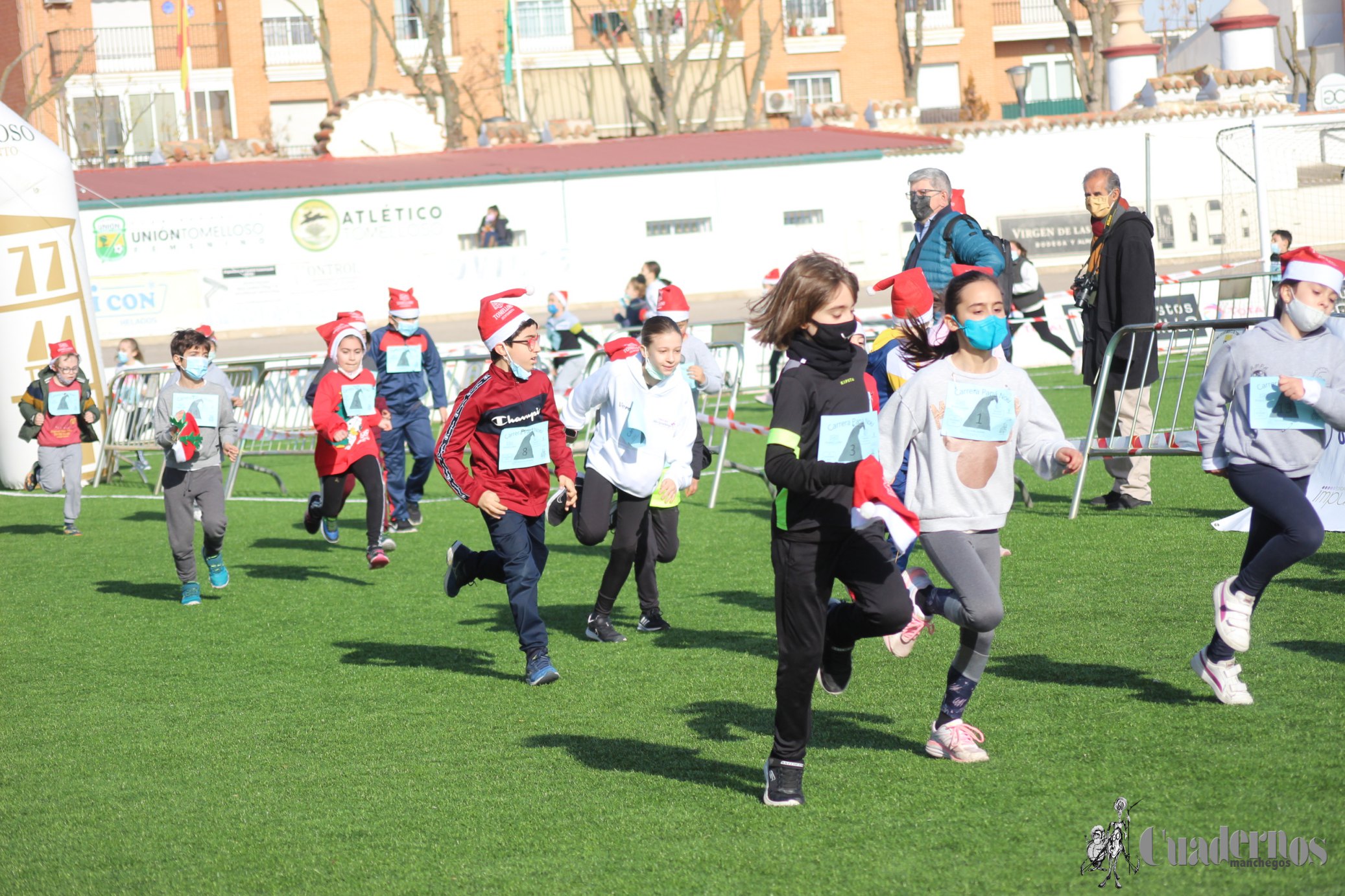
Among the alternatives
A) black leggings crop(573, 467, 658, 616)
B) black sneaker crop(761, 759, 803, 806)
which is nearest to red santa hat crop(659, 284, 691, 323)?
black leggings crop(573, 467, 658, 616)

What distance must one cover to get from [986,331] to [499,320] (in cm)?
276

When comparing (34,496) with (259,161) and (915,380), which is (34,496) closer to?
(915,380)

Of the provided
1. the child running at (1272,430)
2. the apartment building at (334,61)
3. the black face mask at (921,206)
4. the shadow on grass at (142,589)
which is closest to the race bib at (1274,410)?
the child running at (1272,430)

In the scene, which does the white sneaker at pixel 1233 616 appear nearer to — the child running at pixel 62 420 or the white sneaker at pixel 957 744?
the white sneaker at pixel 957 744

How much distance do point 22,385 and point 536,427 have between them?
11.5m

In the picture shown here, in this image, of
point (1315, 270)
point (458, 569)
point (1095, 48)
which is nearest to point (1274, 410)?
point (1315, 270)

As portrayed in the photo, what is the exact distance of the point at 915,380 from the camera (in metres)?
5.32

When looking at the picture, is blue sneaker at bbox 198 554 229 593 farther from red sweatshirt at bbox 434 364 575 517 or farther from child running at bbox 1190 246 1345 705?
child running at bbox 1190 246 1345 705

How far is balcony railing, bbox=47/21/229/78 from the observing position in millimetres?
51094

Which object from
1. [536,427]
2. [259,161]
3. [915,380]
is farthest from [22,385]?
[259,161]

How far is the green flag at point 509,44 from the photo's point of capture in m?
43.5

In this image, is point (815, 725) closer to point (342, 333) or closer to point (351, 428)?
point (351, 428)

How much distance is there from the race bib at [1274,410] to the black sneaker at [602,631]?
12.0 feet
